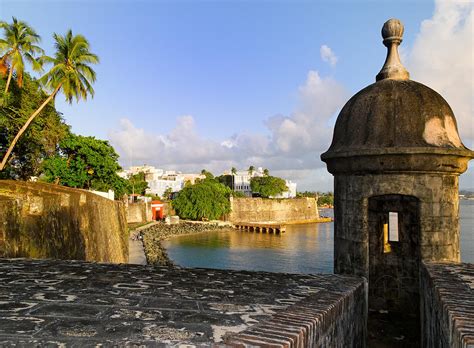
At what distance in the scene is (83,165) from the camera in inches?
1118

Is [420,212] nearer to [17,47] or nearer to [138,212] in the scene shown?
[17,47]

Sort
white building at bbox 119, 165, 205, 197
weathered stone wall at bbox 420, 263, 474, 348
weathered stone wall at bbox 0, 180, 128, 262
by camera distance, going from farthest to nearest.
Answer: white building at bbox 119, 165, 205, 197
weathered stone wall at bbox 0, 180, 128, 262
weathered stone wall at bbox 420, 263, 474, 348

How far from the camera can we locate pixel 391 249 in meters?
6.84

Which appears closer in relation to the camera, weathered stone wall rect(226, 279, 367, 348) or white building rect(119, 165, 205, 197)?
weathered stone wall rect(226, 279, 367, 348)

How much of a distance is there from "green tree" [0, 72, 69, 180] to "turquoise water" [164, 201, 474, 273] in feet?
49.3

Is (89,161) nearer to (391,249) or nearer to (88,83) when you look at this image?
(88,83)

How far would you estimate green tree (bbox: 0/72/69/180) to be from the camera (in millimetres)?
21609

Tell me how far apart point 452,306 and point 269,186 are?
8118cm

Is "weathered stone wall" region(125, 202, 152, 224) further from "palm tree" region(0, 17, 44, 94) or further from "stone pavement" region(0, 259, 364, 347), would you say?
"stone pavement" region(0, 259, 364, 347)

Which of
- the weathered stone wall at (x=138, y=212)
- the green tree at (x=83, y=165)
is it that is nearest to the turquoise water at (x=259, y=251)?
the weathered stone wall at (x=138, y=212)

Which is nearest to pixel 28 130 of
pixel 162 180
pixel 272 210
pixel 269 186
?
pixel 272 210

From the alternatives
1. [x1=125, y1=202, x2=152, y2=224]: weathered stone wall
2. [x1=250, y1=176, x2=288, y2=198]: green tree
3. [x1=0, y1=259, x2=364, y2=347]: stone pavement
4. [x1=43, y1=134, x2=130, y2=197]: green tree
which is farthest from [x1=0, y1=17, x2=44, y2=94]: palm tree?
[x1=250, y1=176, x2=288, y2=198]: green tree

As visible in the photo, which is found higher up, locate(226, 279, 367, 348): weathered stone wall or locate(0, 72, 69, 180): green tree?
locate(0, 72, 69, 180): green tree

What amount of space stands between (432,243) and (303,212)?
71.1m
